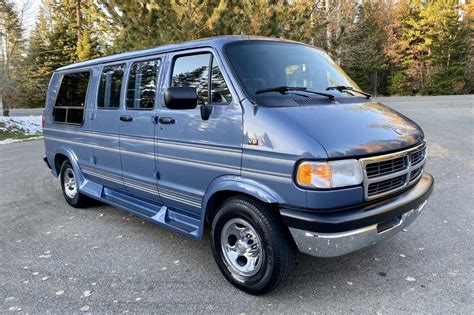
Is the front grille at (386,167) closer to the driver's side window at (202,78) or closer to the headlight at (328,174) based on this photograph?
the headlight at (328,174)

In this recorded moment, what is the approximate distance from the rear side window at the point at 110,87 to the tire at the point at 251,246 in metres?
2.24

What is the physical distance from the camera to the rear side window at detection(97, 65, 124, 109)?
4.69 meters

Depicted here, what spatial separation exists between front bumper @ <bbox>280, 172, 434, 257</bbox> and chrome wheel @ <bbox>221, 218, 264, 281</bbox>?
43 cm

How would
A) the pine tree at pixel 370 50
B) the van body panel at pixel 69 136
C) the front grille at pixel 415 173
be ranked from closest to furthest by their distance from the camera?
the front grille at pixel 415 173 → the van body panel at pixel 69 136 → the pine tree at pixel 370 50

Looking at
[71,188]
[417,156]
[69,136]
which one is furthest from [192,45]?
[71,188]

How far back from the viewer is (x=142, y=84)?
4.29 meters

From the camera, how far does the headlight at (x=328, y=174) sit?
9.14ft

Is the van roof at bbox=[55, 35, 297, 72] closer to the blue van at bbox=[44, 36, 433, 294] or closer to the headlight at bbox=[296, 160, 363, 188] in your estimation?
the blue van at bbox=[44, 36, 433, 294]

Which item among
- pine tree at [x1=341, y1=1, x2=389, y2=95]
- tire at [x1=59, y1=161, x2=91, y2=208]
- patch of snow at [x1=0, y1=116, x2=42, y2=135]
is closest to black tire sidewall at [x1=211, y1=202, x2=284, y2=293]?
tire at [x1=59, y1=161, x2=91, y2=208]

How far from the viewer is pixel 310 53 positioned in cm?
423

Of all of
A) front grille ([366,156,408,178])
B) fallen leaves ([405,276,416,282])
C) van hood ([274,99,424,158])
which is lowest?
fallen leaves ([405,276,416,282])

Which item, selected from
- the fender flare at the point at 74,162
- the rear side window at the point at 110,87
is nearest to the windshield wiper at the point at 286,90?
the rear side window at the point at 110,87

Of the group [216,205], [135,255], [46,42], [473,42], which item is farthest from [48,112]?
[473,42]

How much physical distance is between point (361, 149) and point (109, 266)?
276 centimetres
